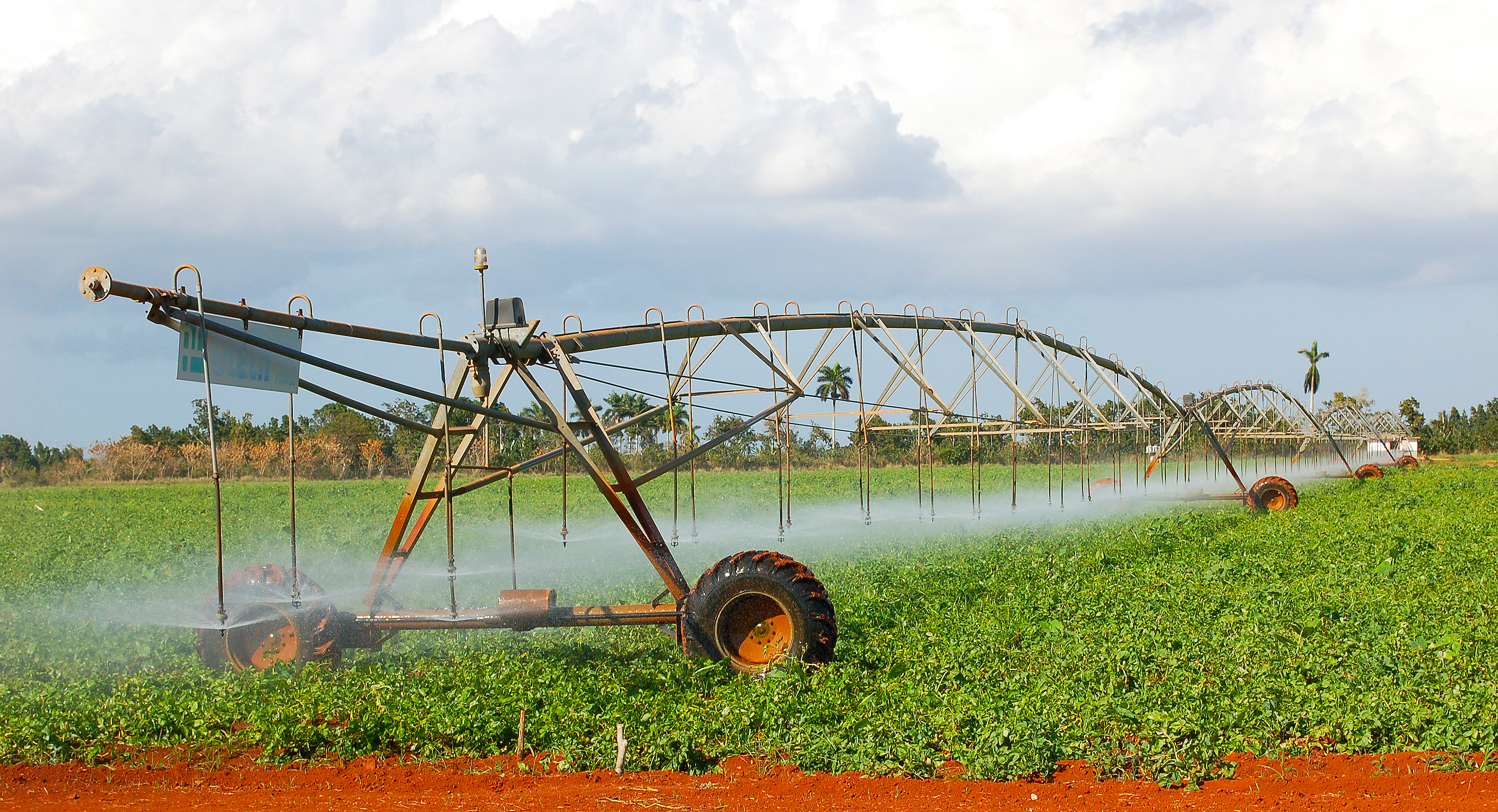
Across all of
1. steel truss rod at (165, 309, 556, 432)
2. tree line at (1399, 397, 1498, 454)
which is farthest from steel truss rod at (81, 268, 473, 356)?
tree line at (1399, 397, 1498, 454)

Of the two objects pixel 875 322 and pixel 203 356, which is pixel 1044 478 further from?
pixel 203 356

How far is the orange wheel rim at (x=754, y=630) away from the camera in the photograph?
29.7 ft

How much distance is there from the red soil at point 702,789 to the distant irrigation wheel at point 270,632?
2.06 m

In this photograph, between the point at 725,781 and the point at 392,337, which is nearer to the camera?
the point at 725,781

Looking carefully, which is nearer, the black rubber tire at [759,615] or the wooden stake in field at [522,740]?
the wooden stake in field at [522,740]

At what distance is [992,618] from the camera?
11211 mm

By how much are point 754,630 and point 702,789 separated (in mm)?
2718

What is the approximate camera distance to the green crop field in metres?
7.13

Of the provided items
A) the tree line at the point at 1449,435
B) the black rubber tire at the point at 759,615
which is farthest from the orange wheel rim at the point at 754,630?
the tree line at the point at 1449,435

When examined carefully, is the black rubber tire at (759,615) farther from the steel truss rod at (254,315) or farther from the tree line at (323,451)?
the tree line at (323,451)

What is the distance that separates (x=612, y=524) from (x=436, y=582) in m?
8.24

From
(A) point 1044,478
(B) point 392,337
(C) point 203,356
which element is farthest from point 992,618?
(A) point 1044,478

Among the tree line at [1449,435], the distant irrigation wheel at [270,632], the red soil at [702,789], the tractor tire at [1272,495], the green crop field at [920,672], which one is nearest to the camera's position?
the red soil at [702,789]

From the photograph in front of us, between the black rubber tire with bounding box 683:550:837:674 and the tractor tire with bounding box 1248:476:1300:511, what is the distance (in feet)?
66.3
